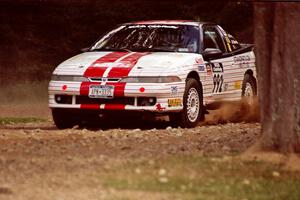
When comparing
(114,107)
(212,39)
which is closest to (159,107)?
(114,107)

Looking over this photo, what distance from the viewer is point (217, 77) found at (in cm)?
1366

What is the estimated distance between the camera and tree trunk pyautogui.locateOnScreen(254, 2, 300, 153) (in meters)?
8.62

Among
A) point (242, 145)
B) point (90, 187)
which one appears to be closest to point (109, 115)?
point (242, 145)

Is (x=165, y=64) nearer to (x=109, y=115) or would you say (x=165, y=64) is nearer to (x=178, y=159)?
→ (x=109, y=115)

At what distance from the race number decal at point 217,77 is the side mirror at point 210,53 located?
156 mm

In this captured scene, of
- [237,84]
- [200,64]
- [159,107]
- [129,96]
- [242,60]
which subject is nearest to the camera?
[129,96]

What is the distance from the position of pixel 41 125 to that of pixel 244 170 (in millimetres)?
6743

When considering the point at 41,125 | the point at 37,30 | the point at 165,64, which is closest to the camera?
the point at 165,64

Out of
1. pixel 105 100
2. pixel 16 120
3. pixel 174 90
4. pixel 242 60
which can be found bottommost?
pixel 16 120

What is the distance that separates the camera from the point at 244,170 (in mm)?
8039

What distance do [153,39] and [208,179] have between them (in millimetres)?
6022

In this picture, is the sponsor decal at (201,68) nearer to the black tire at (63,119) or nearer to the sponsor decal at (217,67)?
the sponsor decal at (217,67)

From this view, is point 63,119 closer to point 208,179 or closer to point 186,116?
point 186,116

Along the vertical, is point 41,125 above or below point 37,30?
below
